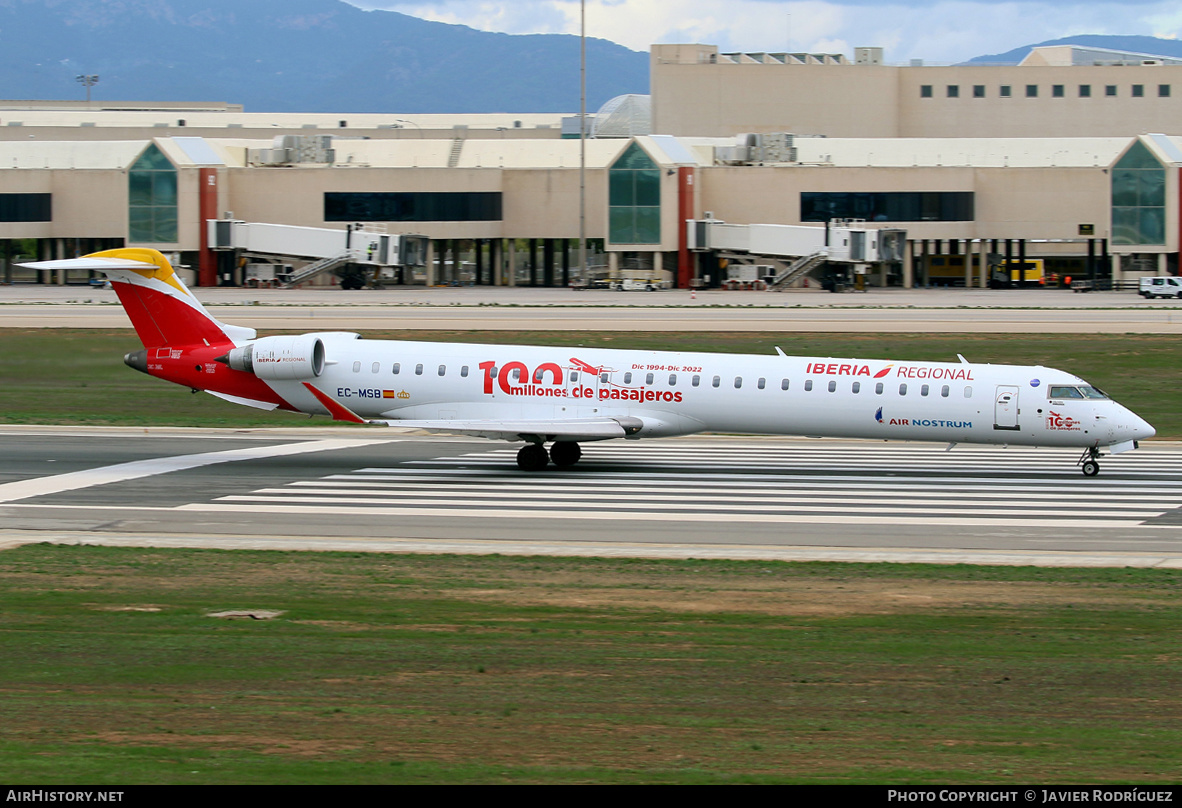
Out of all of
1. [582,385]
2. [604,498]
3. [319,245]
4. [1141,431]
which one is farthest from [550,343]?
[319,245]

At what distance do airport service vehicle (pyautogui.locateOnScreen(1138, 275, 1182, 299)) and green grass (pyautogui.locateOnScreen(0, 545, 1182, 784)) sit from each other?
62.2m

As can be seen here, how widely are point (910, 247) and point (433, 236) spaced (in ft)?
107

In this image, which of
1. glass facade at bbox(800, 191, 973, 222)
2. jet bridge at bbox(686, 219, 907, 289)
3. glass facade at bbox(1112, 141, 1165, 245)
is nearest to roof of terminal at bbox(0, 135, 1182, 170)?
glass facade at bbox(800, 191, 973, 222)

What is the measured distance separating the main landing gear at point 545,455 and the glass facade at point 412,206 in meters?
62.7

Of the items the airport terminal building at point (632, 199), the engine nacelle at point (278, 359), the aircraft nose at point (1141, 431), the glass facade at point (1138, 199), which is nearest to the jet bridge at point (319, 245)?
the airport terminal building at point (632, 199)

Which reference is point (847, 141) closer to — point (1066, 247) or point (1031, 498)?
point (1066, 247)

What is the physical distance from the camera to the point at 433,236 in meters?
92.0

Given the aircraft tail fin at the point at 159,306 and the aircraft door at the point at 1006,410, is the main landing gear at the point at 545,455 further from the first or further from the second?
the aircraft door at the point at 1006,410

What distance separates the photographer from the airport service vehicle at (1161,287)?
3004 inches

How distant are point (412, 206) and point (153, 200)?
1687 cm

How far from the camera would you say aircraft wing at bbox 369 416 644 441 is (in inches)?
1155

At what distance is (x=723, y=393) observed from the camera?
2977 cm
